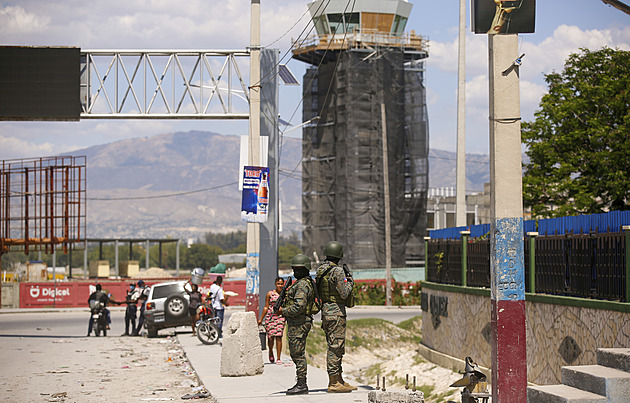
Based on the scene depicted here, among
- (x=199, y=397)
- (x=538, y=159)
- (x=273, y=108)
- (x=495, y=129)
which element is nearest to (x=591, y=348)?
(x=495, y=129)

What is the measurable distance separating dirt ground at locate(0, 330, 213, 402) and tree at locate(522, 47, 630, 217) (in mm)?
19213

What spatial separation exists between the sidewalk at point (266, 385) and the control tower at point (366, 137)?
56.7 meters

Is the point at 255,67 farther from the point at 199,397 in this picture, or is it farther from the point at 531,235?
the point at 199,397

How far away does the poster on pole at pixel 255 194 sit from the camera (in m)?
21.8

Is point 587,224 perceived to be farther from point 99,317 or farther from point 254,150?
point 99,317

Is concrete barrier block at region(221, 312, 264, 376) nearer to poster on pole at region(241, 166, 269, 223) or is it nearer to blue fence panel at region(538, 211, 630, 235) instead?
blue fence panel at region(538, 211, 630, 235)

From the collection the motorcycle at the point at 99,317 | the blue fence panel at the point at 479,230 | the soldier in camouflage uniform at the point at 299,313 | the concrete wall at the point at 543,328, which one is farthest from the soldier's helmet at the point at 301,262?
the motorcycle at the point at 99,317

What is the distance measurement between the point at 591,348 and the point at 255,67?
43.0 ft

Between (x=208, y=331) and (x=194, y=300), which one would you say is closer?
(x=208, y=331)

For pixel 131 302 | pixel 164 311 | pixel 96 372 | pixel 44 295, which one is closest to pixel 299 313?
pixel 96 372

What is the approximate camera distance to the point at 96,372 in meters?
17.8

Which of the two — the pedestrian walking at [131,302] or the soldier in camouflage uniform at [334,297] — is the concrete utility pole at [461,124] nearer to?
the pedestrian walking at [131,302]

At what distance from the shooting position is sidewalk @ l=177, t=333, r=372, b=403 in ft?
40.5

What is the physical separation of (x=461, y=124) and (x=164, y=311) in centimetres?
1221
